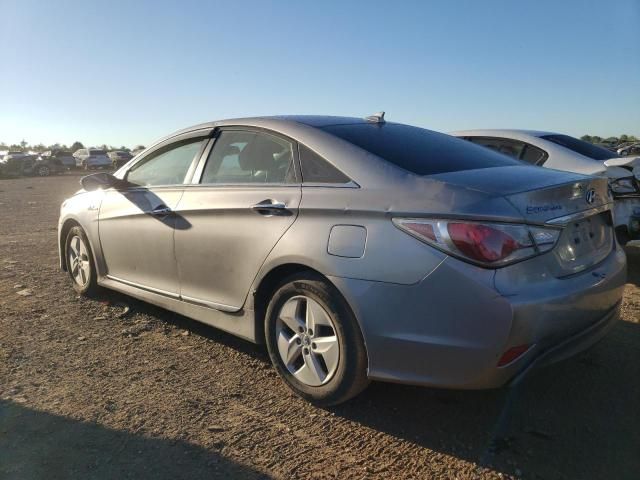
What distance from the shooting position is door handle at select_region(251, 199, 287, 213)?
310 cm

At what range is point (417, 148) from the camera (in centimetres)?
327

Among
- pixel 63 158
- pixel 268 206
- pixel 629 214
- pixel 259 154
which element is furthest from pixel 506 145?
pixel 63 158

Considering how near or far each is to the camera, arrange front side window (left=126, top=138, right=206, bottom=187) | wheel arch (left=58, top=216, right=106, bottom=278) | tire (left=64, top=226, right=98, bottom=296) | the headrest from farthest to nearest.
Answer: tire (left=64, top=226, right=98, bottom=296) < wheel arch (left=58, top=216, right=106, bottom=278) < front side window (left=126, top=138, right=206, bottom=187) < the headrest

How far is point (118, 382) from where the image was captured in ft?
11.2

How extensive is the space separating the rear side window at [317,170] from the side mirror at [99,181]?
2.12 meters

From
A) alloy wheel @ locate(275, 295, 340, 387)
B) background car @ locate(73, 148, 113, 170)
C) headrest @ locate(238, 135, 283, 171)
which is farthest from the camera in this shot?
background car @ locate(73, 148, 113, 170)

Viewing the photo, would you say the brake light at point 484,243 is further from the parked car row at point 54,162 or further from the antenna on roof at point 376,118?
the parked car row at point 54,162

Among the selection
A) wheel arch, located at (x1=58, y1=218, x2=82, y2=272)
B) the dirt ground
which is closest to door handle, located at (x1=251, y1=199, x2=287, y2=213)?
the dirt ground

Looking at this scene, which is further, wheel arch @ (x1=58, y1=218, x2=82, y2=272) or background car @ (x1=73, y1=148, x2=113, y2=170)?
background car @ (x1=73, y1=148, x2=113, y2=170)

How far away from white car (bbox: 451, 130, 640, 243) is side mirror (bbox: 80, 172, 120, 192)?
168 inches

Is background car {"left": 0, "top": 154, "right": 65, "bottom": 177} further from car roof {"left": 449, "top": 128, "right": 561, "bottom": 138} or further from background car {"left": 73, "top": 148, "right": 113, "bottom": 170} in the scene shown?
car roof {"left": 449, "top": 128, "right": 561, "bottom": 138}

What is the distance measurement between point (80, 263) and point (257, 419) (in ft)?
9.83

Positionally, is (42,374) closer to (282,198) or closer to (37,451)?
(37,451)

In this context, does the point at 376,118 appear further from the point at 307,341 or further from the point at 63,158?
the point at 63,158
